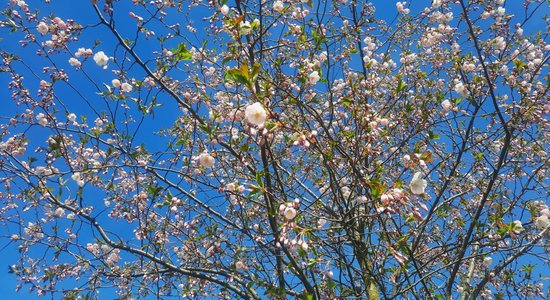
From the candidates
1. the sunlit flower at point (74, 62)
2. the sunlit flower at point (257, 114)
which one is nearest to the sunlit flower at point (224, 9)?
the sunlit flower at point (74, 62)

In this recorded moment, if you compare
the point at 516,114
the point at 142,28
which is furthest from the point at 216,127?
the point at 516,114

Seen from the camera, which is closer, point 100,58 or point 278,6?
point 100,58

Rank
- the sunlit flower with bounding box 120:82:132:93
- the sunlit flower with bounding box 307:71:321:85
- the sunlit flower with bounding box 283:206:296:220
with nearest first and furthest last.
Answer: the sunlit flower with bounding box 283:206:296:220, the sunlit flower with bounding box 307:71:321:85, the sunlit flower with bounding box 120:82:132:93

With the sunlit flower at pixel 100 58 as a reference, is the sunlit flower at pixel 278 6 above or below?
above

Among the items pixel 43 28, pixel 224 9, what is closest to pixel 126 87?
pixel 43 28

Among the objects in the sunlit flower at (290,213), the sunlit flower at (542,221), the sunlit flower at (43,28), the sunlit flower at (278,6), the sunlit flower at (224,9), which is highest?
the sunlit flower at (278,6)

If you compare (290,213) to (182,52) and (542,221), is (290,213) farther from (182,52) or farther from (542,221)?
(542,221)

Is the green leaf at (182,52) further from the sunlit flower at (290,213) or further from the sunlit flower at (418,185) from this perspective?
the sunlit flower at (418,185)

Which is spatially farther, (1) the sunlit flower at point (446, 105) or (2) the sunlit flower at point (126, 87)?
(1) the sunlit flower at point (446, 105)

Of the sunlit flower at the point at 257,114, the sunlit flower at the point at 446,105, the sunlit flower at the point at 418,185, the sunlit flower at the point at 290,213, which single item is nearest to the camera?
the sunlit flower at the point at 257,114

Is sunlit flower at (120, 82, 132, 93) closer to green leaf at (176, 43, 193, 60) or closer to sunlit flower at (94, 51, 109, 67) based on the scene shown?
sunlit flower at (94, 51, 109, 67)

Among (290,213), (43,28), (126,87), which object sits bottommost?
(290,213)

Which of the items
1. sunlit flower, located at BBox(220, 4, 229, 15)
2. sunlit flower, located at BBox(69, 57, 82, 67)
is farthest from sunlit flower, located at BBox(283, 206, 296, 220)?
sunlit flower, located at BBox(69, 57, 82, 67)

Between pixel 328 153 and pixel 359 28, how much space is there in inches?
82.0
